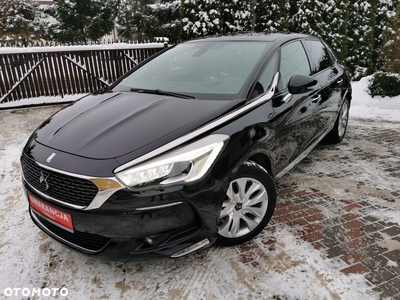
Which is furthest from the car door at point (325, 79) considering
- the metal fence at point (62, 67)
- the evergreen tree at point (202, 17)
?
Answer: the evergreen tree at point (202, 17)

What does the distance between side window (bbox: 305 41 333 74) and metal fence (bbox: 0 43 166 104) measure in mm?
5156

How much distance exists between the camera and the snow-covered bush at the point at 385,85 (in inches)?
275

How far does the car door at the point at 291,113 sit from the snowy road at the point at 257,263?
519 millimetres

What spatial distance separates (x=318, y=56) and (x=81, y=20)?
17.5m

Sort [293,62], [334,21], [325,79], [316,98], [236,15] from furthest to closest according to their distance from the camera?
1. [334,21]
2. [236,15]
3. [325,79]
4. [316,98]
5. [293,62]

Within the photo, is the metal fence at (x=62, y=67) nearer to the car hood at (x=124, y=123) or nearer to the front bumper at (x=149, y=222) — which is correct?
the car hood at (x=124, y=123)

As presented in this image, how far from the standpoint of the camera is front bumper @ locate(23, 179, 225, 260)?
1821 mm

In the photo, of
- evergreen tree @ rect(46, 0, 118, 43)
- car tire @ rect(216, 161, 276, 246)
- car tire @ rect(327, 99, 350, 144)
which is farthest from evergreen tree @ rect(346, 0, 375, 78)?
evergreen tree @ rect(46, 0, 118, 43)

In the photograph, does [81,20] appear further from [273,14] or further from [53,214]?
[53,214]

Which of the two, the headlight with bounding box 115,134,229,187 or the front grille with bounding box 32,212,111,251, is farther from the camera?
the front grille with bounding box 32,212,111,251

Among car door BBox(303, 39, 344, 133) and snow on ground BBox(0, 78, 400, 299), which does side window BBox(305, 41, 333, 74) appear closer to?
car door BBox(303, 39, 344, 133)

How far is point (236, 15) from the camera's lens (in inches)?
361

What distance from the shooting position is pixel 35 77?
23.7 feet

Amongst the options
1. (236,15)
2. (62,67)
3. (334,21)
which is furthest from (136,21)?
(62,67)
